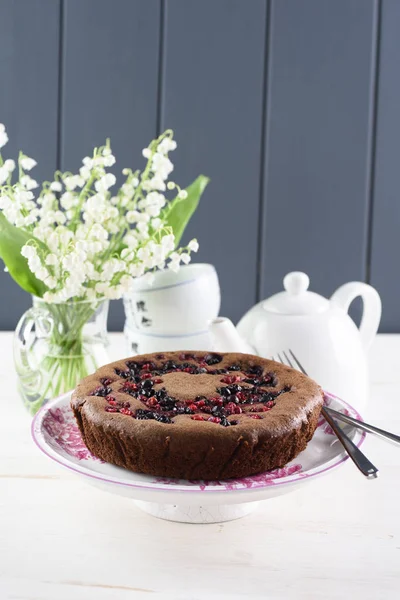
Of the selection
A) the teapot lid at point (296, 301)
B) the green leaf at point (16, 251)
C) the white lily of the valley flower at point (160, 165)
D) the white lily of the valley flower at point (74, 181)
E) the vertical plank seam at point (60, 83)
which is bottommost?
the teapot lid at point (296, 301)

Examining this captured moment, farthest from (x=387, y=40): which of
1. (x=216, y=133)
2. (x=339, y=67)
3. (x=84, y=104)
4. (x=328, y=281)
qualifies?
(x=84, y=104)

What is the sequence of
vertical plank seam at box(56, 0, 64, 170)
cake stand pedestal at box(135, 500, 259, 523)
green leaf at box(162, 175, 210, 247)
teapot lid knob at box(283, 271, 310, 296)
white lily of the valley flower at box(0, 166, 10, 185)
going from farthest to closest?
vertical plank seam at box(56, 0, 64, 170)
green leaf at box(162, 175, 210, 247)
teapot lid knob at box(283, 271, 310, 296)
white lily of the valley flower at box(0, 166, 10, 185)
cake stand pedestal at box(135, 500, 259, 523)

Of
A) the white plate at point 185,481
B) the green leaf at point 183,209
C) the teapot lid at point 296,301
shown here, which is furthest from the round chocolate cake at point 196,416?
the green leaf at point 183,209

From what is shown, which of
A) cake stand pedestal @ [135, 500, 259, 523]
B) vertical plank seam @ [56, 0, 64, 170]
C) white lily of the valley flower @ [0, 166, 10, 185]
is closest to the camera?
cake stand pedestal @ [135, 500, 259, 523]

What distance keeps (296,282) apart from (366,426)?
34cm

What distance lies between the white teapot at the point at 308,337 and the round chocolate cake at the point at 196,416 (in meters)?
0.10

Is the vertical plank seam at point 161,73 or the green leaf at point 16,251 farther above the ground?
the vertical plank seam at point 161,73

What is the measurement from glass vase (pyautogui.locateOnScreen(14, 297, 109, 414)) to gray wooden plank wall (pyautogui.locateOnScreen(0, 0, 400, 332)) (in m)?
0.89

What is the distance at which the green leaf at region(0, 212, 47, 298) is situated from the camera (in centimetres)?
113

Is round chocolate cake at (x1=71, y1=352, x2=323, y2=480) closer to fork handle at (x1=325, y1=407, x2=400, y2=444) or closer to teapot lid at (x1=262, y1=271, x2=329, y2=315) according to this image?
fork handle at (x1=325, y1=407, x2=400, y2=444)

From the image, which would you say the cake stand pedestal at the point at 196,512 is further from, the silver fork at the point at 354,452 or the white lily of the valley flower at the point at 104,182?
the white lily of the valley flower at the point at 104,182

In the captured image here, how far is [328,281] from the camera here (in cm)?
210

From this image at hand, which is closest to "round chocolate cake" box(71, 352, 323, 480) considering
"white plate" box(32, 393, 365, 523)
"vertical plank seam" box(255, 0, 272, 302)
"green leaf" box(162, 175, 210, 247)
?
"white plate" box(32, 393, 365, 523)

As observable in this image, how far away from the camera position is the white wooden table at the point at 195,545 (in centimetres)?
74
